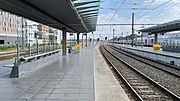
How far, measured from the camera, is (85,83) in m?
9.53

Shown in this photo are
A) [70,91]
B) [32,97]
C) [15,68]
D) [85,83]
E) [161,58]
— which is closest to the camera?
[32,97]

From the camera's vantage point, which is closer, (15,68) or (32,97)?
(32,97)

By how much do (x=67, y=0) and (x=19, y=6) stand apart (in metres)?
2.08

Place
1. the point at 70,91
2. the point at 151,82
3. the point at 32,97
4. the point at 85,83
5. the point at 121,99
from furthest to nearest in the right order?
1. the point at 151,82
2. the point at 85,83
3. the point at 121,99
4. the point at 70,91
5. the point at 32,97

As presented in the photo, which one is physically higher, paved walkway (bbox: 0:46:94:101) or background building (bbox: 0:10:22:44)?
background building (bbox: 0:10:22:44)

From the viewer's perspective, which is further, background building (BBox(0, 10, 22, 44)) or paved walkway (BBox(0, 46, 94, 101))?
background building (BBox(0, 10, 22, 44))

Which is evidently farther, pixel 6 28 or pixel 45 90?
pixel 6 28

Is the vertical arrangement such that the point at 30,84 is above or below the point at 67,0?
below

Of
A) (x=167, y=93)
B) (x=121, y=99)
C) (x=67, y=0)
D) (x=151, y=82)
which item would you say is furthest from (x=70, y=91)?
(x=151, y=82)

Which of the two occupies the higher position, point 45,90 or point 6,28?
point 6,28

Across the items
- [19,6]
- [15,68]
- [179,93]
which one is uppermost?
[19,6]

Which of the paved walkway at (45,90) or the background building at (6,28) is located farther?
the background building at (6,28)

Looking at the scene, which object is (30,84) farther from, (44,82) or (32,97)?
(32,97)

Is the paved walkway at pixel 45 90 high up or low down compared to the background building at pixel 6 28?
down
